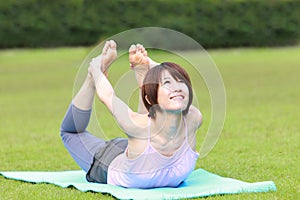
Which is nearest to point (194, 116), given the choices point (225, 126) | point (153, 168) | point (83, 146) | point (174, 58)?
point (153, 168)

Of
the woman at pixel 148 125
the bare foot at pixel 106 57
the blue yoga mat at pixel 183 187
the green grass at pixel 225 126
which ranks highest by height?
the bare foot at pixel 106 57

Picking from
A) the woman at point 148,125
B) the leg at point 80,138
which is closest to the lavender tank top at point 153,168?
the woman at point 148,125

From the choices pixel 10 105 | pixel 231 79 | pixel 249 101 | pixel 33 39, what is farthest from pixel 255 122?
pixel 33 39

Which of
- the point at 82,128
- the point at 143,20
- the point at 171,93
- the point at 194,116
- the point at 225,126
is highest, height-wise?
the point at 171,93

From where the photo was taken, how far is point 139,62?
5.14m

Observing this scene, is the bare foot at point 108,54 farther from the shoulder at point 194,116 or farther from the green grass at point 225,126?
the shoulder at point 194,116

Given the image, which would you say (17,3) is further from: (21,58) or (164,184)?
(164,184)

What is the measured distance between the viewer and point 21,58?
2395 centimetres

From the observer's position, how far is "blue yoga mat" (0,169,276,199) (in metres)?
4.74

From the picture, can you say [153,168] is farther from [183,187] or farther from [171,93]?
[171,93]

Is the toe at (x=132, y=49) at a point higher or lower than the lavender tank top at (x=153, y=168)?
higher

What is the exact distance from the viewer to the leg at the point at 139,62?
16.8 ft

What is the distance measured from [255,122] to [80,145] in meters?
3.96

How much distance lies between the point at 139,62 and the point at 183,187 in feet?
3.07
